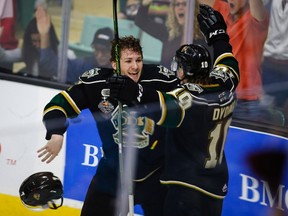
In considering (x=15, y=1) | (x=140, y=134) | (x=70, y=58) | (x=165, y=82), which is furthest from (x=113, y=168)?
(x=15, y=1)

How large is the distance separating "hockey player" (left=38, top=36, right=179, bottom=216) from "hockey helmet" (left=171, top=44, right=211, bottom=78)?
38 cm

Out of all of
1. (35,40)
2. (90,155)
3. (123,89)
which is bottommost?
(90,155)

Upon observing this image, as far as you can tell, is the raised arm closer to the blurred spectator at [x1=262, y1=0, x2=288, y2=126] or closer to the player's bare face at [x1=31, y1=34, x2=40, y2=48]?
the blurred spectator at [x1=262, y1=0, x2=288, y2=126]

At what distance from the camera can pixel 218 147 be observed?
4.34 metres

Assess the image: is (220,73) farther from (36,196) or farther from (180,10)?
(36,196)

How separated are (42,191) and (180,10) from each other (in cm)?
124

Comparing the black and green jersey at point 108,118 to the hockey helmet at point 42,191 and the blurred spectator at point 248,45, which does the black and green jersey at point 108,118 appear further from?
the blurred spectator at point 248,45

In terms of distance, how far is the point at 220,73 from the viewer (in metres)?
4.30

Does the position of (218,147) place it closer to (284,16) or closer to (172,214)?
(172,214)

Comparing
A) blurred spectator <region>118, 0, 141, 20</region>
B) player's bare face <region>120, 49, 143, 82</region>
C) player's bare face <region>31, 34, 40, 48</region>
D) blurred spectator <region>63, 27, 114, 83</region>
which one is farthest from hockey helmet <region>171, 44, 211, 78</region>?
player's bare face <region>31, 34, 40, 48</region>

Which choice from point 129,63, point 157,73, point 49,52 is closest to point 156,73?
point 157,73

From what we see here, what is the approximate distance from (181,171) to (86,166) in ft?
3.41

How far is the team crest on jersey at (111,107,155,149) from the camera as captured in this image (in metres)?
4.68

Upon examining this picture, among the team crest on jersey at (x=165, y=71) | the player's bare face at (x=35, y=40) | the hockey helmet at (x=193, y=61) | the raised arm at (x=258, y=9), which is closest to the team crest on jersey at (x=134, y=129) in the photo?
the team crest on jersey at (x=165, y=71)
